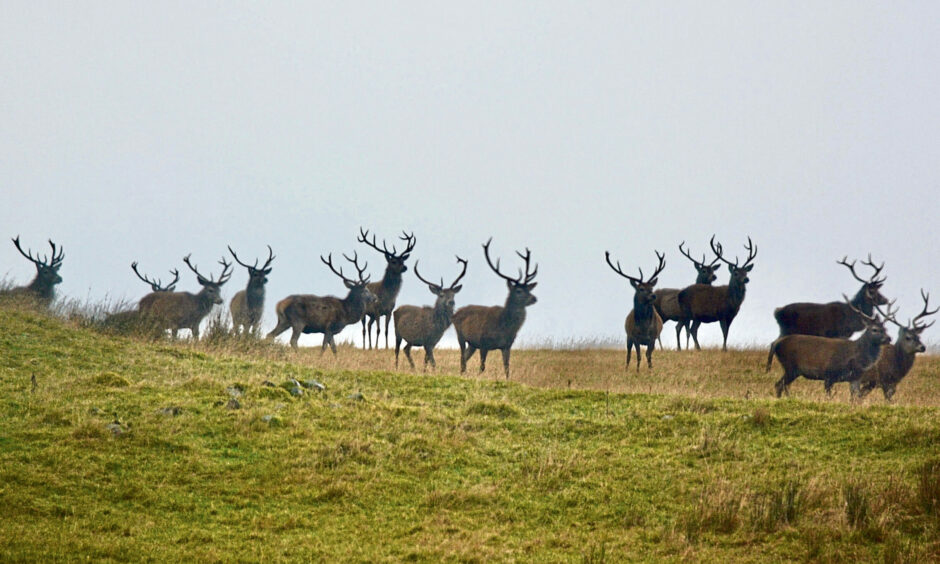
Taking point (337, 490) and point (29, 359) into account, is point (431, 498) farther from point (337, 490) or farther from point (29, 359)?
point (29, 359)

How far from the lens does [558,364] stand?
23.9 meters

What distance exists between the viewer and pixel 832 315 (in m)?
21.7

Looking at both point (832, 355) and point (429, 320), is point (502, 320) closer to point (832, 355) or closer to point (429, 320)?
point (429, 320)

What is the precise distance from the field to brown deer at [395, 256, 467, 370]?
4891 mm

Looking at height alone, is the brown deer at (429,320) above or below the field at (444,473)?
above

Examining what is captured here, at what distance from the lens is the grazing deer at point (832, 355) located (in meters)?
17.2

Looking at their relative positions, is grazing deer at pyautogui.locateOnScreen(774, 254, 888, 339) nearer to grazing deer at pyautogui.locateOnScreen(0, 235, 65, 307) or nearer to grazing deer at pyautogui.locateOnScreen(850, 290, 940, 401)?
grazing deer at pyautogui.locateOnScreen(850, 290, 940, 401)

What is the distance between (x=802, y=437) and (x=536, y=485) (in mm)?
3795

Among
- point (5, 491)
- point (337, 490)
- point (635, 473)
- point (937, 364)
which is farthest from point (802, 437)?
point (937, 364)

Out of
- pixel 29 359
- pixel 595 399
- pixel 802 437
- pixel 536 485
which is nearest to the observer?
pixel 536 485

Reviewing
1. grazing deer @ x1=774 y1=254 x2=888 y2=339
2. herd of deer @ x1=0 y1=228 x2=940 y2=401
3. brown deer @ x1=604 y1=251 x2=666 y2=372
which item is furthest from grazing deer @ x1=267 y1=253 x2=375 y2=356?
grazing deer @ x1=774 y1=254 x2=888 y2=339

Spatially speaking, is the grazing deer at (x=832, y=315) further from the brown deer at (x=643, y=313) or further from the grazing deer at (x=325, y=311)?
the grazing deer at (x=325, y=311)

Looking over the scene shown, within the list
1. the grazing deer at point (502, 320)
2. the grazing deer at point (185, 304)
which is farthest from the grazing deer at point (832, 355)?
the grazing deer at point (185, 304)

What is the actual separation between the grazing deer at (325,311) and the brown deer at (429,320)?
1.81 meters
